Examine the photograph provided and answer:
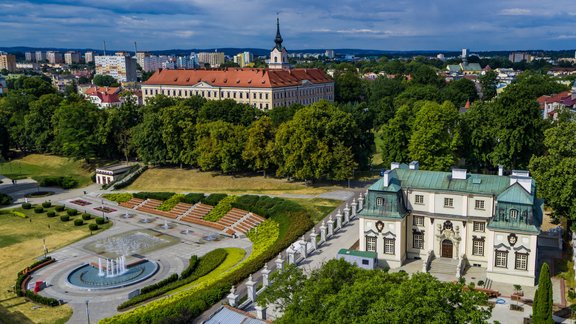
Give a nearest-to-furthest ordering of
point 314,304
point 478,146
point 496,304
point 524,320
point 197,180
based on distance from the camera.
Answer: point 314,304 < point 524,320 < point 496,304 < point 478,146 < point 197,180

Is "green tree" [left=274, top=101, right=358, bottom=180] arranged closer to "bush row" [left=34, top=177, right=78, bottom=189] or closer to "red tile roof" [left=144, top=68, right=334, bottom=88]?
"bush row" [left=34, top=177, right=78, bottom=189]

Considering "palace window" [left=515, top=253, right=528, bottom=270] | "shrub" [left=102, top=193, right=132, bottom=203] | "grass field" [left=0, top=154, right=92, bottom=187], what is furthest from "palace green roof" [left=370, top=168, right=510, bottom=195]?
"grass field" [left=0, top=154, right=92, bottom=187]

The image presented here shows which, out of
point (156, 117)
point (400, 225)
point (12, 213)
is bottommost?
point (12, 213)

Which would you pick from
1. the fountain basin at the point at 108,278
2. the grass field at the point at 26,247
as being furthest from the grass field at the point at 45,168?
the fountain basin at the point at 108,278

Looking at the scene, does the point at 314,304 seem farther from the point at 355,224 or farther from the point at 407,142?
the point at 407,142

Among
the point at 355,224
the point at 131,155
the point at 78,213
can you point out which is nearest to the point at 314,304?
the point at 355,224

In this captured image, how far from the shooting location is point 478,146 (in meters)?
65.5

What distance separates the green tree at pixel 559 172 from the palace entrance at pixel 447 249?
9.74 metres

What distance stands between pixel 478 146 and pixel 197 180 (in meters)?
41.0

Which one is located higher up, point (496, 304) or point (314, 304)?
point (314, 304)

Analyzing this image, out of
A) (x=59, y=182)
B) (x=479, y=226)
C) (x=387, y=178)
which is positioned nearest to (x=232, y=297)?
(x=387, y=178)

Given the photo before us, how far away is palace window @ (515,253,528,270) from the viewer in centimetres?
3984

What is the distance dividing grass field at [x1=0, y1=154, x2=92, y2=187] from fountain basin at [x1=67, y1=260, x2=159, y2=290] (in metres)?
41.0

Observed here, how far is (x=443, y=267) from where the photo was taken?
141 feet
